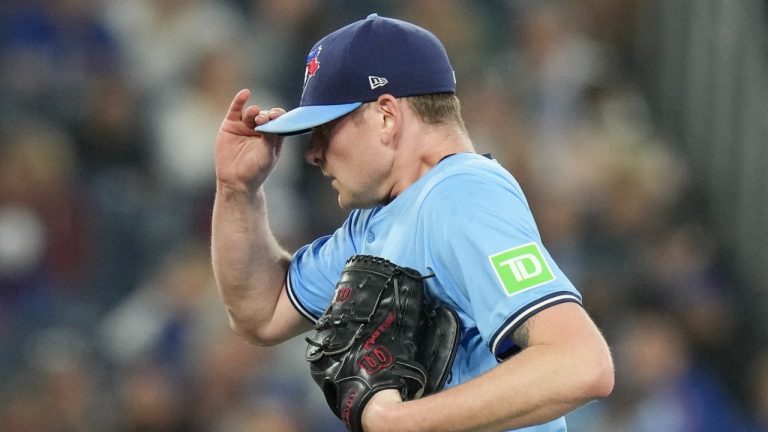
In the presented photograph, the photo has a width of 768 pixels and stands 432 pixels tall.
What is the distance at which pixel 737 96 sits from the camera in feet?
24.8

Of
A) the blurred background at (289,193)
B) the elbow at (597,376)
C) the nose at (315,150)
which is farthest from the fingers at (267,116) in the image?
the blurred background at (289,193)

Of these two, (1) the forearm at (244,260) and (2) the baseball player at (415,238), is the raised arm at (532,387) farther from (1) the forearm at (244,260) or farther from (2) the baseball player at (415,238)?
(1) the forearm at (244,260)

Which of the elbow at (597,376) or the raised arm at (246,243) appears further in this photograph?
the raised arm at (246,243)

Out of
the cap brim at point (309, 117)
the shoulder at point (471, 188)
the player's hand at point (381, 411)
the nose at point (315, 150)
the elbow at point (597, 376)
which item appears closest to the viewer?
the elbow at point (597, 376)

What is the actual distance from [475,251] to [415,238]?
0.24 meters

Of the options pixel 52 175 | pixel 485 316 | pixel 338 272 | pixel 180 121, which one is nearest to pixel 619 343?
pixel 180 121

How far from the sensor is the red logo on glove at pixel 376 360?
2.51m

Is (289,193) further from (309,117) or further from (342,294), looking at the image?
(342,294)

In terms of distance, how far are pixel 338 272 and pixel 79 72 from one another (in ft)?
13.3

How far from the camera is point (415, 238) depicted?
2713 millimetres

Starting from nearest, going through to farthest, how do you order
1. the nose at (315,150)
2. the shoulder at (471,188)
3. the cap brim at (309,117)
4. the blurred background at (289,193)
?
the shoulder at (471,188) → the cap brim at (309,117) → the nose at (315,150) → the blurred background at (289,193)

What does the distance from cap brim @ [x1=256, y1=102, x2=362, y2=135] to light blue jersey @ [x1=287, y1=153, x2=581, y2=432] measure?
24 cm

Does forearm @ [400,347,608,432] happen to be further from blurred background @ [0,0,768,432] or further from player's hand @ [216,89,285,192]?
blurred background @ [0,0,768,432]

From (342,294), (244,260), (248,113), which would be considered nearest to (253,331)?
(244,260)
